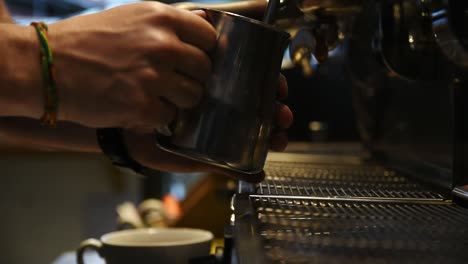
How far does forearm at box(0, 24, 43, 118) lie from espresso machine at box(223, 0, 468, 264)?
0.59ft

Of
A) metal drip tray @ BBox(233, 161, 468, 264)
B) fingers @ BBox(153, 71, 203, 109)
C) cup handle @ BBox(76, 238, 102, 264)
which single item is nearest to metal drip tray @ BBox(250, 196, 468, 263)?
metal drip tray @ BBox(233, 161, 468, 264)

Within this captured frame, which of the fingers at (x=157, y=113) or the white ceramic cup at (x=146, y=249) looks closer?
the fingers at (x=157, y=113)

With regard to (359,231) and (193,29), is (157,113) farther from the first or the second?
(359,231)

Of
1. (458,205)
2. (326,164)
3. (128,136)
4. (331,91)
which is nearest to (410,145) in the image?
(326,164)

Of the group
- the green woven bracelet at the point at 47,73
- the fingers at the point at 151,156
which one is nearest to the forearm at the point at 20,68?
the green woven bracelet at the point at 47,73

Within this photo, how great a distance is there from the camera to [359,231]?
39cm

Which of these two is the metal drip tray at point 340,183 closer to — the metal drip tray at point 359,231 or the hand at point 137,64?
the metal drip tray at point 359,231

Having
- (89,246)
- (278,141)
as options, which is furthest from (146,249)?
(278,141)

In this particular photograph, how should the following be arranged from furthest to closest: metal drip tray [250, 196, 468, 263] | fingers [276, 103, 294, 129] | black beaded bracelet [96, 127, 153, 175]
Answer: black beaded bracelet [96, 127, 153, 175] → fingers [276, 103, 294, 129] → metal drip tray [250, 196, 468, 263]

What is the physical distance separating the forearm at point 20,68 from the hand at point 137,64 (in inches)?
0.6

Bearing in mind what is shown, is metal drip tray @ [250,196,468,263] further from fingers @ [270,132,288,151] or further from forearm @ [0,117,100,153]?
forearm @ [0,117,100,153]

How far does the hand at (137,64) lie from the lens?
1.26 ft

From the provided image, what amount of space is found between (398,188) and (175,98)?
321 mm

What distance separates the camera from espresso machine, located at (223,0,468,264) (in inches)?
13.8
